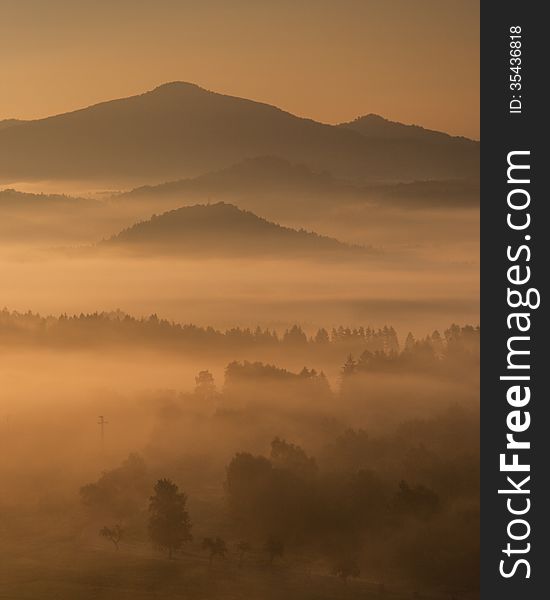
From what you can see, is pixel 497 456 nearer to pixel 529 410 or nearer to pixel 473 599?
pixel 529 410

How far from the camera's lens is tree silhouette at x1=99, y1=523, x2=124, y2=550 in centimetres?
12150

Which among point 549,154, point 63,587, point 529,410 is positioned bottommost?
point 63,587

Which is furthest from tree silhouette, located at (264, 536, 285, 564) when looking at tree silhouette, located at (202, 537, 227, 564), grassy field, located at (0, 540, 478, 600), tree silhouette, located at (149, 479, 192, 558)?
tree silhouette, located at (149, 479, 192, 558)

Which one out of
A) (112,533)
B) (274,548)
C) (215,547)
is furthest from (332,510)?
(112,533)

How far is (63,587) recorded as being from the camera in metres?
101

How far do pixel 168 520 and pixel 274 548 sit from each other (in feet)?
41.8

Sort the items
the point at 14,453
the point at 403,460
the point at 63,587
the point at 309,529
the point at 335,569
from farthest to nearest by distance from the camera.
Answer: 1. the point at 14,453
2. the point at 403,460
3. the point at 309,529
4. the point at 335,569
5. the point at 63,587

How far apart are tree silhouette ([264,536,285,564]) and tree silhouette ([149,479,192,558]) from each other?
8326 millimetres

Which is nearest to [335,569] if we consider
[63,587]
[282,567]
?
[282,567]

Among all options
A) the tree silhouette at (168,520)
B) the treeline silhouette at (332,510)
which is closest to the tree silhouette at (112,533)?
the treeline silhouette at (332,510)

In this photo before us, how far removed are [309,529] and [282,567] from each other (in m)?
16.0

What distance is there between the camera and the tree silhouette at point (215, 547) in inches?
4446

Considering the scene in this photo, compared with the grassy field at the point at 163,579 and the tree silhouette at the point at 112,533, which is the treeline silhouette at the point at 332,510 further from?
the grassy field at the point at 163,579

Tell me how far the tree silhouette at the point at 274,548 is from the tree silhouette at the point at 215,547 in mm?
4341
